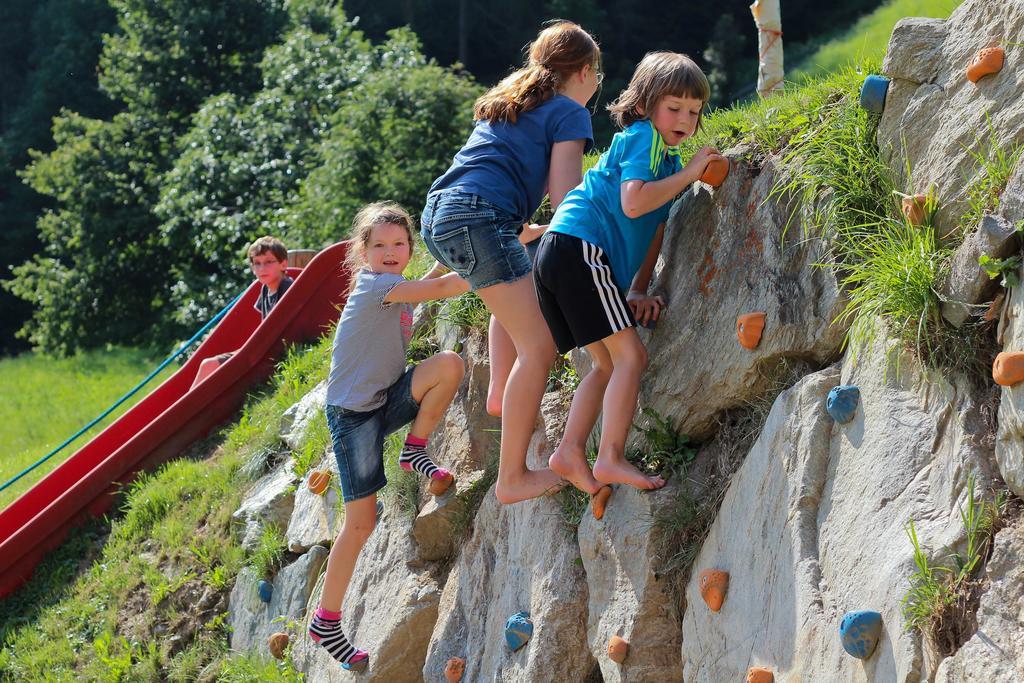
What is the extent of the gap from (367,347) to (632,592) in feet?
5.75

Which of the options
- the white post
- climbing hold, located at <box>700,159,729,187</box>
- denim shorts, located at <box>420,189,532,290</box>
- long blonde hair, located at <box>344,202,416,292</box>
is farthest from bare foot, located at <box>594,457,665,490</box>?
the white post

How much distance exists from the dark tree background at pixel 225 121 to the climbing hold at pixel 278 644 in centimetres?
768

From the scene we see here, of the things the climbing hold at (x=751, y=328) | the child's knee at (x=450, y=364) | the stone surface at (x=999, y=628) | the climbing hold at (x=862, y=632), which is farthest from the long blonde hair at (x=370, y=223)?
the stone surface at (x=999, y=628)

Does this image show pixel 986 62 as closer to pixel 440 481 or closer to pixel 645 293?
pixel 645 293

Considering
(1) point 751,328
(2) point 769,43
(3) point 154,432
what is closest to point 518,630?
(1) point 751,328

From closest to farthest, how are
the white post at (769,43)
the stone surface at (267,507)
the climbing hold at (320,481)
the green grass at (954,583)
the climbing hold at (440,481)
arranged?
1. the green grass at (954,583)
2. the climbing hold at (440,481)
3. the white post at (769,43)
4. the climbing hold at (320,481)
5. the stone surface at (267,507)

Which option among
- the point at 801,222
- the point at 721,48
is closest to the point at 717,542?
the point at 801,222

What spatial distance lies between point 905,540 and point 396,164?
10977 mm

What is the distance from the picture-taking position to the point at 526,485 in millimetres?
4391

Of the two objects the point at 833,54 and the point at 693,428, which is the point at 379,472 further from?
the point at 833,54

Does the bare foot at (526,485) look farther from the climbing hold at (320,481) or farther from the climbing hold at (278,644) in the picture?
the climbing hold at (278,644)

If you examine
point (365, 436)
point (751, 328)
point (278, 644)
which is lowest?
point (278, 644)

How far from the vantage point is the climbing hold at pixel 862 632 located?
3.12m

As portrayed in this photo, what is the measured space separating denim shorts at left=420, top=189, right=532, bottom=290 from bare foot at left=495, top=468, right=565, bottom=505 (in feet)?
2.39
